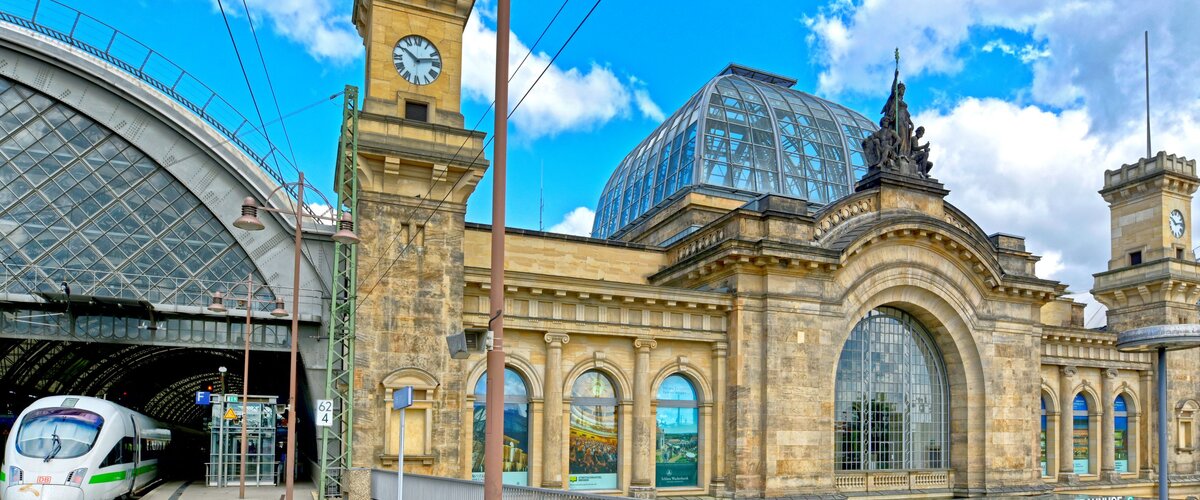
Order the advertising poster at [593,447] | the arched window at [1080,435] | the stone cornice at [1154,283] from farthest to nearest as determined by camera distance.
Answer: the stone cornice at [1154,283], the arched window at [1080,435], the advertising poster at [593,447]

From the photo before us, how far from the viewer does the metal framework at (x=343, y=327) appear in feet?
80.2

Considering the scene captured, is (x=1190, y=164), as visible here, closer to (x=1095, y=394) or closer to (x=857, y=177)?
(x=1095, y=394)

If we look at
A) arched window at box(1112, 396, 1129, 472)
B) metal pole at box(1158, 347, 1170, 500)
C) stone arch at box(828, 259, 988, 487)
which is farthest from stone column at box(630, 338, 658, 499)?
arched window at box(1112, 396, 1129, 472)

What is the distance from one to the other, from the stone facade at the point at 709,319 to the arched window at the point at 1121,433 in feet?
9.89

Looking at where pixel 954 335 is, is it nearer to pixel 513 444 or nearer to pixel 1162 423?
pixel 1162 423

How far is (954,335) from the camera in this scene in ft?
114

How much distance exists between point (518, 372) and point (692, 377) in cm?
625

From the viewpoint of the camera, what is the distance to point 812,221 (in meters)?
32.0

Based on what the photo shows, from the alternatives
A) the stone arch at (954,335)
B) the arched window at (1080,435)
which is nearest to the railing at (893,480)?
the stone arch at (954,335)

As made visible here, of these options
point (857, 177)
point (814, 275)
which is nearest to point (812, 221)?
point (814, 275)

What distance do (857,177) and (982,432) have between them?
14904 millimetres

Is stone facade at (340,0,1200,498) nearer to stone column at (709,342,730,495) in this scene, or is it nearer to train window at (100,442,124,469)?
stone column at (709,342,730,495)

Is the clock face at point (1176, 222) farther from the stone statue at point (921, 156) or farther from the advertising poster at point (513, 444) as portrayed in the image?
the advertising poster at point (513, 444)

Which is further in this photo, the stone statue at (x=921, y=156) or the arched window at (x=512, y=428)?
the stone statue at (x=921, y=156)
